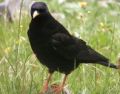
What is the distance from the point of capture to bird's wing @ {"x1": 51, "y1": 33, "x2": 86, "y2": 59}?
5.19m

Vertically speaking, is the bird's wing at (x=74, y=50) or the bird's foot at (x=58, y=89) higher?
the bird's wing at (x=74, y=50)

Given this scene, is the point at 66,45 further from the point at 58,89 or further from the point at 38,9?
the point at 38,9

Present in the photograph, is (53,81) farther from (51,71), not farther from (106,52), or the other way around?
(106,52)

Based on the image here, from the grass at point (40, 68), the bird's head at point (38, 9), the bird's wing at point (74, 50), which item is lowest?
the grass at point (40, 68)

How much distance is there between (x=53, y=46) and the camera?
515 cm

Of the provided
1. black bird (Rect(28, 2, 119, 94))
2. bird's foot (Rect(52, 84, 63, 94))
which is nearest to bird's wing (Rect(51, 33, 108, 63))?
black bird (Rect(28, 2, 119, 94))

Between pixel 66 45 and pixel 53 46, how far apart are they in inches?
10.8

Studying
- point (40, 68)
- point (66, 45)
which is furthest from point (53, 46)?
point (40, 68)

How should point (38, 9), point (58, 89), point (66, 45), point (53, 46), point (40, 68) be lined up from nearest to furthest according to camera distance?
point (38, 9) < point (53, 46) < point (58, 89) < point (66, 45) < point (40, 68)

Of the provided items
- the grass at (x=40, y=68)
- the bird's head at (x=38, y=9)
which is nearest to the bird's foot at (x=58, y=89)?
the grass at (x=40, y=68)

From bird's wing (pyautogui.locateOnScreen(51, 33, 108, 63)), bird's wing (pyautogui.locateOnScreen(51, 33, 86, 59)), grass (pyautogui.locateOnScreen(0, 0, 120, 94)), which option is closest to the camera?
bird's wing (pyautogui.locateOnScreen(51, 33, 86, 59))

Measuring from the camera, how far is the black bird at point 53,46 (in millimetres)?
5055

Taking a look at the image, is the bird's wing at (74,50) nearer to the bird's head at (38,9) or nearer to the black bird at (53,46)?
the black bird at (53,46)

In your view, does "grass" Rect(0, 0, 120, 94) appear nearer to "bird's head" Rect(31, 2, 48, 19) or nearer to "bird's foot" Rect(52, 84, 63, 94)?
"bird's foot" Rect(52, 84, 63, 94)
